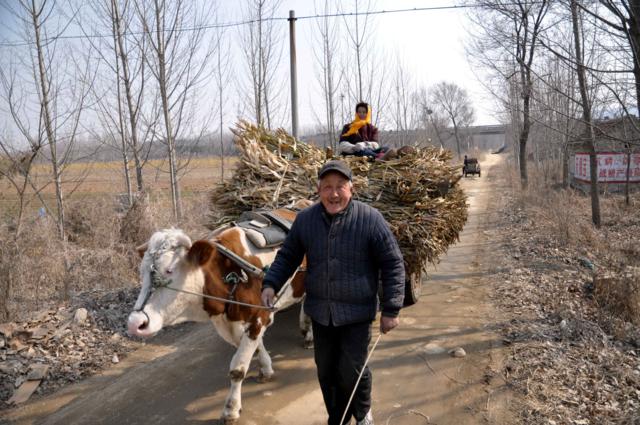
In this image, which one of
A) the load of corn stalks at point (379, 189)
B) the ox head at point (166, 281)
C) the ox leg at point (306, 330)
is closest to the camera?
the ox head at point (166, 281)

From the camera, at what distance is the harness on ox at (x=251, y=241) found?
3.01 m

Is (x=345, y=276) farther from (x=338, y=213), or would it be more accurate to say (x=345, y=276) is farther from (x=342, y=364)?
(x=342, y=364)

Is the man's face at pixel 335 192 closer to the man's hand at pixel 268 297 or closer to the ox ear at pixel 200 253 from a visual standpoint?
the man's hand at pixel 268 297

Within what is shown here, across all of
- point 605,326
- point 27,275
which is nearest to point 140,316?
point 27,275

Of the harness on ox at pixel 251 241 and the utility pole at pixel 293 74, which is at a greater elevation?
the utility pole at pixel 293 74

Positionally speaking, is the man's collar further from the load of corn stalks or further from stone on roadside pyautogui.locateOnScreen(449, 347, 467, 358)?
stone on roadside pyautogui.locateOnScreen(449, 347, 467, 358)

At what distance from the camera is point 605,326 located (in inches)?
189

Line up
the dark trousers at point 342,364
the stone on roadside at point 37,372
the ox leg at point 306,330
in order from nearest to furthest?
the dark trousers at point 342,364, the stone on roadside at point 37,372, the ox leg at point 306,330

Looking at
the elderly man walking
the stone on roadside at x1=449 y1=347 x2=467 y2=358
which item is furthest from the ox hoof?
the stone on roadside at x1=449 y1=347 x2=467 y2=358

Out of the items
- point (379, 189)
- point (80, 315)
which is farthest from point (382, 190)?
point (80, 315)

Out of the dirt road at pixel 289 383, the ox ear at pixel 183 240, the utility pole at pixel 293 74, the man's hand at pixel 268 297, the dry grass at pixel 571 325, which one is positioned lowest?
the dirt road at pixel 289 383

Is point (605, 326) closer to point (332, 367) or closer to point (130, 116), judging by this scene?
point (332, 367)

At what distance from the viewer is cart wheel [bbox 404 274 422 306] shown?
542 centimetres

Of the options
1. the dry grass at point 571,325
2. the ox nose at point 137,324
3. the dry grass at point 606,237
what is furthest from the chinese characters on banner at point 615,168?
the ox nose at point 137,324
